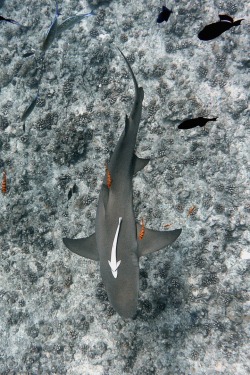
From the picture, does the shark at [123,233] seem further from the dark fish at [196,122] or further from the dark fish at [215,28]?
the dark fish at [215,28]

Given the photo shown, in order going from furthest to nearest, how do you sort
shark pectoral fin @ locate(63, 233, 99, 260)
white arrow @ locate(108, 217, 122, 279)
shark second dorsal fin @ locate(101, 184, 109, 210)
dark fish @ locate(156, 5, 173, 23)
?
dark fish @ locate(156, 5, 173, 23)
shark pectoral fin @ locate(63, 233, 99, 260)
shark second dorsal fin @ locate(101, 184, 109, 210)
white arrow @ locate(108, 217, 122, 279)

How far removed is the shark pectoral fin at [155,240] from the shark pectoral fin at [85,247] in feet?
2.71

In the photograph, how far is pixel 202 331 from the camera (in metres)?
5.75

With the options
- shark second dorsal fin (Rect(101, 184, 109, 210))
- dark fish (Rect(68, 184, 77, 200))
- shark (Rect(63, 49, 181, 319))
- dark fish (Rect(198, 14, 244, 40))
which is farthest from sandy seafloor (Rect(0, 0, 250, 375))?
dark fish (Rect(198, 14, 244, 40))

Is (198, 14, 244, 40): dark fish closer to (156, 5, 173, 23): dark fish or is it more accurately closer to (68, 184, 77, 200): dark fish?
(156, 5, 173, 23): dark fish

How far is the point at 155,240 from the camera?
15.4 ft

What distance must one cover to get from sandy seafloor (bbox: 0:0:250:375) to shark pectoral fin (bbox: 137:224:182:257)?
4.47 ft

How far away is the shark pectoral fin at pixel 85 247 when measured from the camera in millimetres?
4996

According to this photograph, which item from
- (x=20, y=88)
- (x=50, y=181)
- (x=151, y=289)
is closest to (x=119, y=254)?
(x=151, y=289)

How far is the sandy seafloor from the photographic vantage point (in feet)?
18.9

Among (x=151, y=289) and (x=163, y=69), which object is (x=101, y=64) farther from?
(x=151, y=289)

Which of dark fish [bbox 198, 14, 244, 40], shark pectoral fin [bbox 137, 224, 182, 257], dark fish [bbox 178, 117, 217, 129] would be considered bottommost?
shark pectoral fin [bbox 137, 224, 182, 257]

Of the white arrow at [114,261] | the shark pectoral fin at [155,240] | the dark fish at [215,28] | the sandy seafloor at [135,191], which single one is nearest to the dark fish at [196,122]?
the dark fish at [215,28]

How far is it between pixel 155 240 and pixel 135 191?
188 cm
